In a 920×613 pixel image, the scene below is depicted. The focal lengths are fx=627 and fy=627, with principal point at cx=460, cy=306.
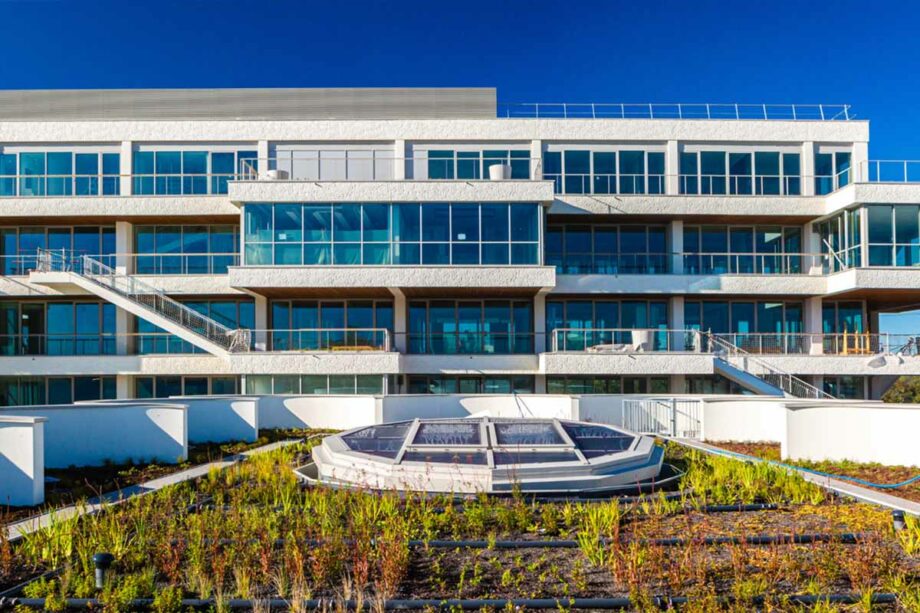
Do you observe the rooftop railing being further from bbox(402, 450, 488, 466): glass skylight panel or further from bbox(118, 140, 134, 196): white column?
bbox(402, 450, 488, 466): glass skylight panel

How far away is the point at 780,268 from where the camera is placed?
28.6 metres

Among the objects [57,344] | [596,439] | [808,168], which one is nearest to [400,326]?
[57,344]

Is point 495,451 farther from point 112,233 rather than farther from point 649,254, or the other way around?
point 112,233

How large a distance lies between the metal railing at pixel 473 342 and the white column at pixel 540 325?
25 cm

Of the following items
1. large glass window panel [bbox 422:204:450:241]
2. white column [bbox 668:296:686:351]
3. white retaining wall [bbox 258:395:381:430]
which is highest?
large glass window panel [bbox 422:204:450:241]

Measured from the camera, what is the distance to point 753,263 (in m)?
28.5

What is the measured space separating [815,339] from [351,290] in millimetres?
20097

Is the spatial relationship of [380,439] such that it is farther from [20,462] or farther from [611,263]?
[611,263]

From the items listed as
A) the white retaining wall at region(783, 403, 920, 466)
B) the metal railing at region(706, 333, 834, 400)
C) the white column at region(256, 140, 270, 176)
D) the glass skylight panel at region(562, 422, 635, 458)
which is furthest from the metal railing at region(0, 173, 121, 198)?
the white retaining wall at region(783, 403, 920, 466)

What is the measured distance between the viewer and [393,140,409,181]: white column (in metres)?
27.4

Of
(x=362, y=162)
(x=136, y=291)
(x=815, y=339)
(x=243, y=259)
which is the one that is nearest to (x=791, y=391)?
(x=815, y=339)

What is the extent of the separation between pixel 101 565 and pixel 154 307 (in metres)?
21.1

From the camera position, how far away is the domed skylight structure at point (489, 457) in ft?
32.0

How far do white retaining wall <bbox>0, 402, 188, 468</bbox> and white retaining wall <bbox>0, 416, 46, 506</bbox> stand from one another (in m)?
3.55
